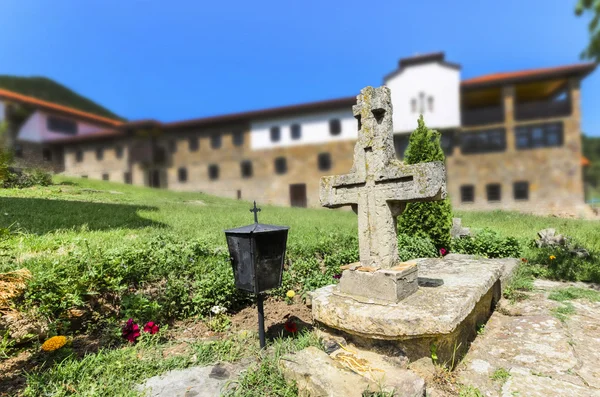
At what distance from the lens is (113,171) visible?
12.2 m

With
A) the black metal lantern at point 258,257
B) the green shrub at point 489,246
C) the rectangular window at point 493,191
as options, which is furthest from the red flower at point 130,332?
the rectangular window at point 493,191

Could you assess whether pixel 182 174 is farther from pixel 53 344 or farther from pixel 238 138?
pixel 53 344

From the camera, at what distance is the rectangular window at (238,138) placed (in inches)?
830

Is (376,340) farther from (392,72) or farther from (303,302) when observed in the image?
(392,72)

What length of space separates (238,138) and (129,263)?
1825 centimetres

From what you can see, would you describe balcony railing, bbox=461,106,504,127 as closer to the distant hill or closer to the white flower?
the distant hill

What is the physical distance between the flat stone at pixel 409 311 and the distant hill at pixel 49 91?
18.4ft

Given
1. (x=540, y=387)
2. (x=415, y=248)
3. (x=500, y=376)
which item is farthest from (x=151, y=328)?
(x=415, y=248)

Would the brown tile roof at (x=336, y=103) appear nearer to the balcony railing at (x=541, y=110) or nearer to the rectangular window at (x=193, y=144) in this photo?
the rectangular window at (x=193, y=144)

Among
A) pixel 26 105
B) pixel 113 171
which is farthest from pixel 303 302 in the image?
pixel 113 171

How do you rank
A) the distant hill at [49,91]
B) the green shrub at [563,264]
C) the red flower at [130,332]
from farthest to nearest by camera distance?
the green shrub at [563,264] < the distant hill at [49,91] < the red flower at [130,332]

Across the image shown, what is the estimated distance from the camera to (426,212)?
23.4 ft

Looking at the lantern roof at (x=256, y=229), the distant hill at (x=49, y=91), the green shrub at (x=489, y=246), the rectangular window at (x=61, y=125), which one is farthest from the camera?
the green shrub at (x=489, y=246)

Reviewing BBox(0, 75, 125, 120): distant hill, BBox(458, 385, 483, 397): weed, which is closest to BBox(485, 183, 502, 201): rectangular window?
BBox(458, 385, 483, 397): weed
